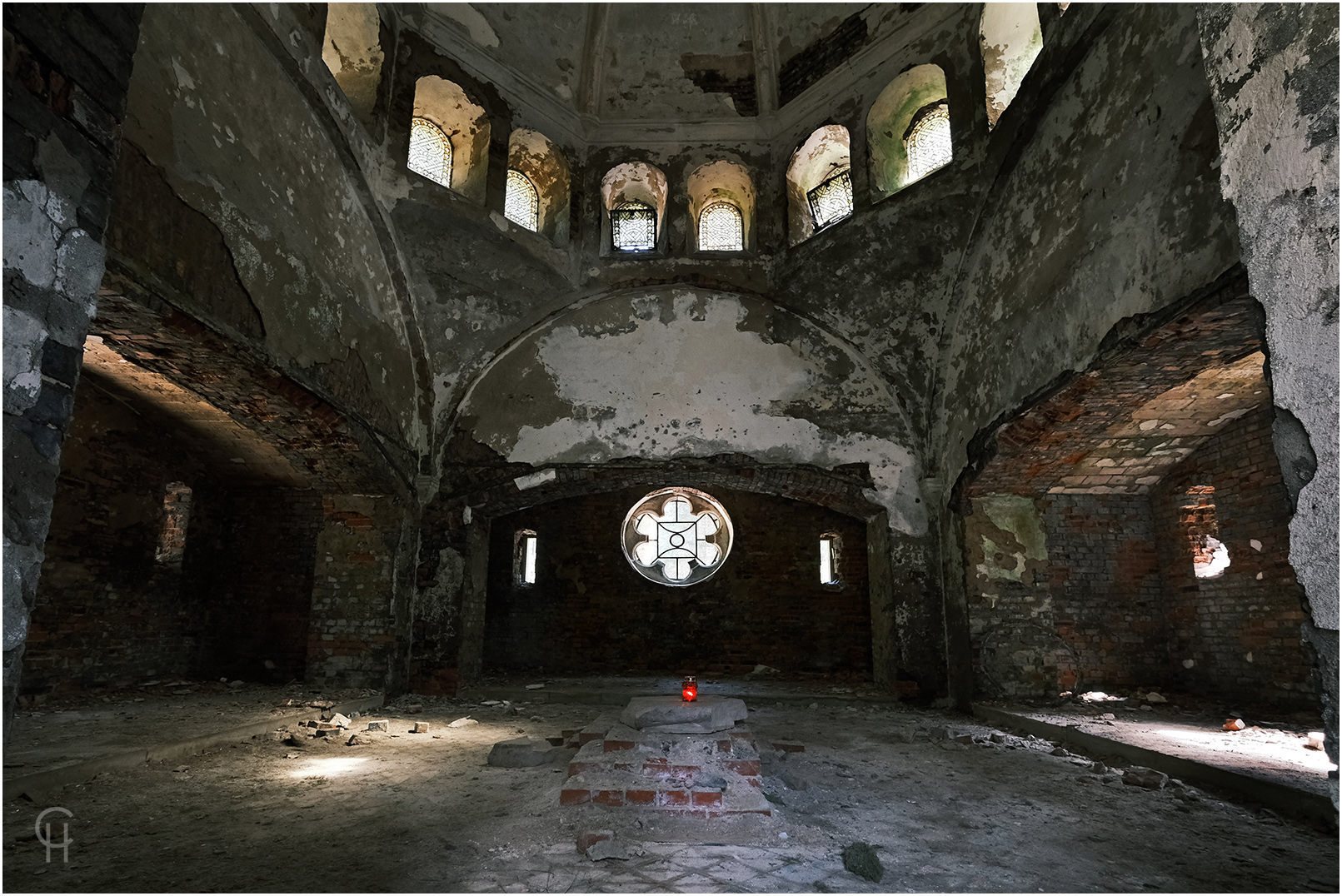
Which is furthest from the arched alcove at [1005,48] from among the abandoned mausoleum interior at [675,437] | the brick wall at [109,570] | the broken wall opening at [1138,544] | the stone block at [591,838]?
the brick wall at [109,570]

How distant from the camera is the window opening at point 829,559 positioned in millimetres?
11727

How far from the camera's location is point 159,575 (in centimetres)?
937

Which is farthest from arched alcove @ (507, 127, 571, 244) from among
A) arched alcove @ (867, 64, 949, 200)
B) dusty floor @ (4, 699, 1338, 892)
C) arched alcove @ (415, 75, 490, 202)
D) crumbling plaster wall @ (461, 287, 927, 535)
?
dusty floor @ (4, 699, 1338, 892)

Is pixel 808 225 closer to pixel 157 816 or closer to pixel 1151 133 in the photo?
pixel 1151 133

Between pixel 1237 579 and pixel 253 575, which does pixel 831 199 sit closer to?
pixel 1237 579

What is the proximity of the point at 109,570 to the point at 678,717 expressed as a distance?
7666 millimetres

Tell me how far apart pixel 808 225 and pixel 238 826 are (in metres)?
7.61

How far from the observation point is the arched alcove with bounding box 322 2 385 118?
6.79 meters

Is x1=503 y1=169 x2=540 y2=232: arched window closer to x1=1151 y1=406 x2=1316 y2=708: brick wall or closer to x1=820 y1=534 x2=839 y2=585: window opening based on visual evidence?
x1=820 y1=534 x2=839 y2=585: window opening

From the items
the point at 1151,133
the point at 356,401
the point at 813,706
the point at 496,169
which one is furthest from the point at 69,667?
the point at 1151,133

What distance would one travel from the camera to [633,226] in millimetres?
9023

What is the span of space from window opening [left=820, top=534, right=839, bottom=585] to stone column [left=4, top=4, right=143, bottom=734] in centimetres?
1049

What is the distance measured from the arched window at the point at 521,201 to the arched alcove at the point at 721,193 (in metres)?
1.80

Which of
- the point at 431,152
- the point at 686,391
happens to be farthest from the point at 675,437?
the point at 431,152
